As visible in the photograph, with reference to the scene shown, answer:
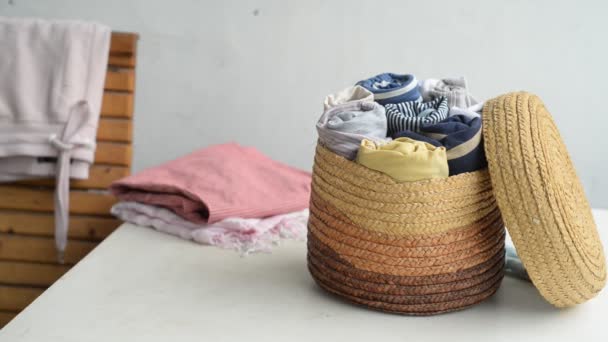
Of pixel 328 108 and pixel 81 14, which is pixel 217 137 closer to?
pixel 81 14

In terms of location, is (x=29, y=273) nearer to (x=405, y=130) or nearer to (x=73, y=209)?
(x=73, y=209)

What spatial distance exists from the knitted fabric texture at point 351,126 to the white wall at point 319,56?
24.2 inches

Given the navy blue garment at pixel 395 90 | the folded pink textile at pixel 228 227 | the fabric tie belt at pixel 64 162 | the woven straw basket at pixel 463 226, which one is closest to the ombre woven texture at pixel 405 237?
the woven straw basket at pixel 463 226

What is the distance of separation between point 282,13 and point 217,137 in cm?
28

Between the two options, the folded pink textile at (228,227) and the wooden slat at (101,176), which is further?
the wooden slat at (101,176)

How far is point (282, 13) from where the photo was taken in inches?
56.2

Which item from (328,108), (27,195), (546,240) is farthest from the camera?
(27,195)

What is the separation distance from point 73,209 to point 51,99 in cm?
20

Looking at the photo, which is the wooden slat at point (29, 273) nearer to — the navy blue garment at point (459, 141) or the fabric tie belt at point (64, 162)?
the fabric tie belt at point (64, 162)

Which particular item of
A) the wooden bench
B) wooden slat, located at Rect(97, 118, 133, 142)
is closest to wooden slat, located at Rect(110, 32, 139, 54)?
the wooden bench

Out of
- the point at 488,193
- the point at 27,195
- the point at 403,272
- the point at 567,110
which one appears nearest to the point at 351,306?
the point at 403,272

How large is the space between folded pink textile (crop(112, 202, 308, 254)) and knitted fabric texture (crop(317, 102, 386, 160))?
268 millimetres

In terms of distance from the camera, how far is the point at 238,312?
2.65 ft

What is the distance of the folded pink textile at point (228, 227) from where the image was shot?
1048 millimetres
